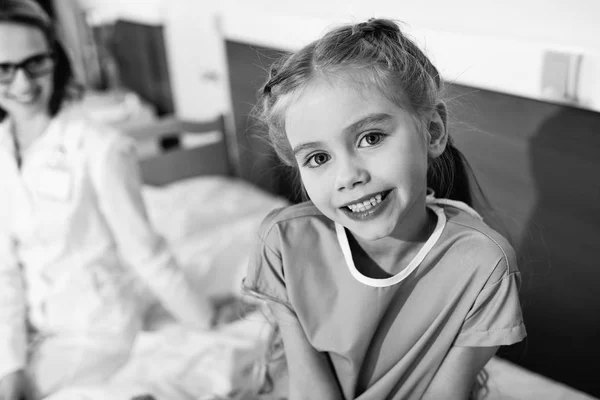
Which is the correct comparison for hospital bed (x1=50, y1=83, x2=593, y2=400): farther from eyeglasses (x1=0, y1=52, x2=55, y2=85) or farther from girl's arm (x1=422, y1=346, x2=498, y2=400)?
eyeglasses (x1=0, y1=52, x2=55, y2=85)

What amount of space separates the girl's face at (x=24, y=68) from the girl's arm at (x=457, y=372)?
3.33 ft

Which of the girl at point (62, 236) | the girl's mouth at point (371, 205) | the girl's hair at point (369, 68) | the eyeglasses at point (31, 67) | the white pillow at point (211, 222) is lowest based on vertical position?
the white pillow at point (211, 222)

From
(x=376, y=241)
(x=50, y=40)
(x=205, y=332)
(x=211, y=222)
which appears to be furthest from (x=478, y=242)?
(x=211, y=222)

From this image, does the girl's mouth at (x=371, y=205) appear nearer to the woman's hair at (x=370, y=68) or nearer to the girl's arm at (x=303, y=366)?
the woman's hair at (x=370, y=68)

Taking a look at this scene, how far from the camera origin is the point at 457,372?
912 mm

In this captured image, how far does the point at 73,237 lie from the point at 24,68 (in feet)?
1.26

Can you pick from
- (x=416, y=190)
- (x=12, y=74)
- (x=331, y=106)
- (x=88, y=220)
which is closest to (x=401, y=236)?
(x=416, y=190)

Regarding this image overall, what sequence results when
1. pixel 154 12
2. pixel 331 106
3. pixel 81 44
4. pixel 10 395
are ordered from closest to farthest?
pixel 331 106 < pixel 10 395 < pixel 154 12 < pixel 81 44

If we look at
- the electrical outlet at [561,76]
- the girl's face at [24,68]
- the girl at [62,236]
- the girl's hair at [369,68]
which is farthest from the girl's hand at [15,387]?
the electrical outlet at [561,76]

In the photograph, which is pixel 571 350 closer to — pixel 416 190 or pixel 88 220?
pixel 416 190

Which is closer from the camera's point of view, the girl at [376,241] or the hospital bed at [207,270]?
the girl at [376,241]

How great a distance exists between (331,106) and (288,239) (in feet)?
0.88

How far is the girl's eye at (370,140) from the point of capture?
839 millimetres

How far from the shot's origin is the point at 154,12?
270cm
